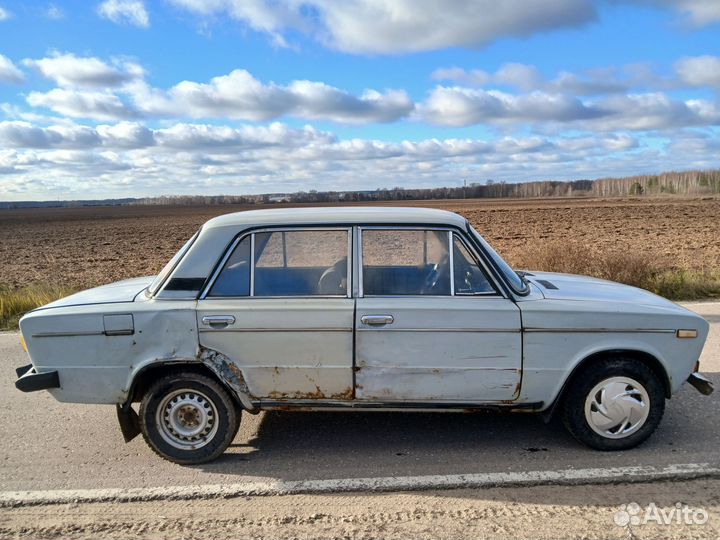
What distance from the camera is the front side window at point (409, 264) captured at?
387 cm

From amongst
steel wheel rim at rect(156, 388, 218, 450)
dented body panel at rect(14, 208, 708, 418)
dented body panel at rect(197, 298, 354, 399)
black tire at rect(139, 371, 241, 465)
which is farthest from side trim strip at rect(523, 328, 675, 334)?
steel wheel rim at rect(156, 388, 218, 450)

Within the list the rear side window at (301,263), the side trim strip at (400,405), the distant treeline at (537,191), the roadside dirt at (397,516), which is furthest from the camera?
the distant treeline at (537,191)

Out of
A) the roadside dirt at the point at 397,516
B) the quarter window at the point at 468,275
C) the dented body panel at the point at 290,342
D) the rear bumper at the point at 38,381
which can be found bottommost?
the roadside dirt at the point at 397,516

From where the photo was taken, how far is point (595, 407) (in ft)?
12.6

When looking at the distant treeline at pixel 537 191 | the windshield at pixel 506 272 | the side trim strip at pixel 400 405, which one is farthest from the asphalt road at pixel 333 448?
the distant treeline at pixel 537 191

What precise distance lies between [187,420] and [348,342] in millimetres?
1294

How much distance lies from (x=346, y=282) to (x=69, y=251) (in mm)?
27362

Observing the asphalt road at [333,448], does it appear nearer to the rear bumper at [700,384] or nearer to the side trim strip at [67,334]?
the rear bumper at [700,384]

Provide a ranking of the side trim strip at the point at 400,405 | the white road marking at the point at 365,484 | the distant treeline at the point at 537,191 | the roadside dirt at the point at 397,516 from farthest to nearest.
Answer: the distant treeline at the point at 537,191 < the side trim strip at the point at 400,405 < the white road marking at the point at 365,484 < the roadside dirt at the point at 397,516

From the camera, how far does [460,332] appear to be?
371 cm

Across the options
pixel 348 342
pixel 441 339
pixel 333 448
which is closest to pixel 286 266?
pixel 348 342

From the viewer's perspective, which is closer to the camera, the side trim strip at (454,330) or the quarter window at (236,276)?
the side trim strip at (454,330)

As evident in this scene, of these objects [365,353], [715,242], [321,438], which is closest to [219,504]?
[321,438]

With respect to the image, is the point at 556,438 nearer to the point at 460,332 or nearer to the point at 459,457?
the point at 459,457
